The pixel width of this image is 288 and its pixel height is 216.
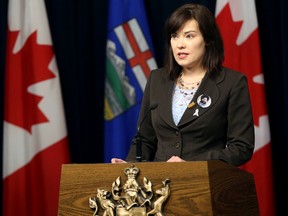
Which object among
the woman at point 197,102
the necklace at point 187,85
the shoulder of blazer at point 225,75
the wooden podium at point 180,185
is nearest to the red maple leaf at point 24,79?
the woman at point 197,102

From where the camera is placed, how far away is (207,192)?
208 centimetres

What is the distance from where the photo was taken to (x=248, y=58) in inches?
163

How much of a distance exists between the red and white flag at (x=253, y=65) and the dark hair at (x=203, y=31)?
4.36 feet

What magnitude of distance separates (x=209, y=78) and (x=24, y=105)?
2.05 metres

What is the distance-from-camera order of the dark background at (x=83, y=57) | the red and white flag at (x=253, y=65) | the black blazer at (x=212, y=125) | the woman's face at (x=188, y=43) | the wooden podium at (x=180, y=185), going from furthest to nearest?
1. the dark background at (x=83, y=57)
2. the red and white flag at (x=253, y=65)
3. the woman's face at (x=188, y=43)
4. the black blazer at (x=212, y=125)
5. the wooden podium at (x=180, y=185)

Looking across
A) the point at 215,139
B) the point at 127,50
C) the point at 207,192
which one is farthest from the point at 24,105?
the point at 207,192

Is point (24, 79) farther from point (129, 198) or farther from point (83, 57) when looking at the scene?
point (129, 198)

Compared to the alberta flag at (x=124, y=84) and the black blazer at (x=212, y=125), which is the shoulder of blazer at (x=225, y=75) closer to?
the black blazer at (x=212, y=125)

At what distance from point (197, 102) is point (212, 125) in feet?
0.39

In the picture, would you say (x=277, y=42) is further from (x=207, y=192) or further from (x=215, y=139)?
(x=207, y=192)

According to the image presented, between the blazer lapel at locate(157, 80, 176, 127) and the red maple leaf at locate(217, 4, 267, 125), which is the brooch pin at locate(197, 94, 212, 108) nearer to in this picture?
the blazer lapel at locate(157, 80, 176, 127)

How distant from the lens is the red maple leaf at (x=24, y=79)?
14.4 feet

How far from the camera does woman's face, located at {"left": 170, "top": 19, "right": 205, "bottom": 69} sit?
2.71m

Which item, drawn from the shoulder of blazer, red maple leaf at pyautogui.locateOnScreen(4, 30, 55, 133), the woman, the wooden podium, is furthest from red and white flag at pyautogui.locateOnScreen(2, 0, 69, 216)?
the wooden podium
